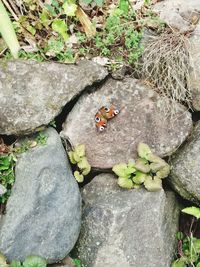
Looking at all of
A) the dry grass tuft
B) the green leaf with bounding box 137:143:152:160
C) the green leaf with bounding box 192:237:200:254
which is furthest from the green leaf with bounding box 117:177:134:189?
the green leaf with bounding box 192:237:200:254

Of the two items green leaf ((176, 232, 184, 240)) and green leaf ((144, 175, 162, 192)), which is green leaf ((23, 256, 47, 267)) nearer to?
green leaf ((144, 175, 162, 192))

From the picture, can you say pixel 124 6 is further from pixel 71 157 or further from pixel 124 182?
pixel 124 182

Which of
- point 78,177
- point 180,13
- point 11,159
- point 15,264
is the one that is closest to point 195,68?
point 180,13

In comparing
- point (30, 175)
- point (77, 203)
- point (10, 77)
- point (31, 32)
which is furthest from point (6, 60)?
point (77, 203)

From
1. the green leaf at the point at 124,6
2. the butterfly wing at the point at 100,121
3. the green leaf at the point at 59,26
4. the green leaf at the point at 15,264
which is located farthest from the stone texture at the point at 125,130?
the green leaf at the point at 15,264

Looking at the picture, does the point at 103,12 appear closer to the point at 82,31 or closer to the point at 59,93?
the point at 82,31
